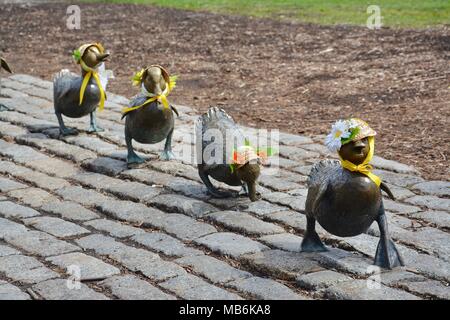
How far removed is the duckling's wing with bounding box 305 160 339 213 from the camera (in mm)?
4883

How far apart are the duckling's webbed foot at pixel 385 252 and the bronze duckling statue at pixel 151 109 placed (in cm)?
240

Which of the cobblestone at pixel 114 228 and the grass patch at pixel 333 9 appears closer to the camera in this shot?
the cobblestone at pixel 114 228

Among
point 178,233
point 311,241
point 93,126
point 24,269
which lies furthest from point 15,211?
point 311,241

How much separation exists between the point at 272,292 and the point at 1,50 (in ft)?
26.7

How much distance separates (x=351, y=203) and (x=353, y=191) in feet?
0.23

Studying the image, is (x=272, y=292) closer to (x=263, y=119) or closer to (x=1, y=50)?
(x=263, y=119)

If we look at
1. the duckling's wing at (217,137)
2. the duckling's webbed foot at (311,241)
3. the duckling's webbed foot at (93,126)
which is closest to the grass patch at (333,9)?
the duckling's webbed foot at (93,126)

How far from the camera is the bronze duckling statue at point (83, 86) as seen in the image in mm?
7523

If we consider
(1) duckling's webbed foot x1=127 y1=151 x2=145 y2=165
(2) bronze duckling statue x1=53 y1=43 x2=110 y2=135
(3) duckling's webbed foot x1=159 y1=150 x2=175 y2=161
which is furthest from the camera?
(2) bronze duckling statue x1=53 y1=43 x2=110 y2=135

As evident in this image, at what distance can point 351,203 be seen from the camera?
4820 millimetres

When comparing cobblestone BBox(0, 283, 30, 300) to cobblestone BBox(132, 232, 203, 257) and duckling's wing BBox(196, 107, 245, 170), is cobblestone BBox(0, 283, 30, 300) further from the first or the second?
duckling's wing BBox(196, 107, 245, 170)

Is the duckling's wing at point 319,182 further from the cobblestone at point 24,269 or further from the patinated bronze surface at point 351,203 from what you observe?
the cobblestone at point 24,269

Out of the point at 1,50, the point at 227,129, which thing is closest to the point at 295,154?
the point at 227,129

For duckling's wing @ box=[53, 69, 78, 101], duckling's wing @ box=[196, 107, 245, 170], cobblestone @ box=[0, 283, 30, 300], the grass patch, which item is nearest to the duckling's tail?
duckling's wing @ box=[196, 107, 245, 170]
